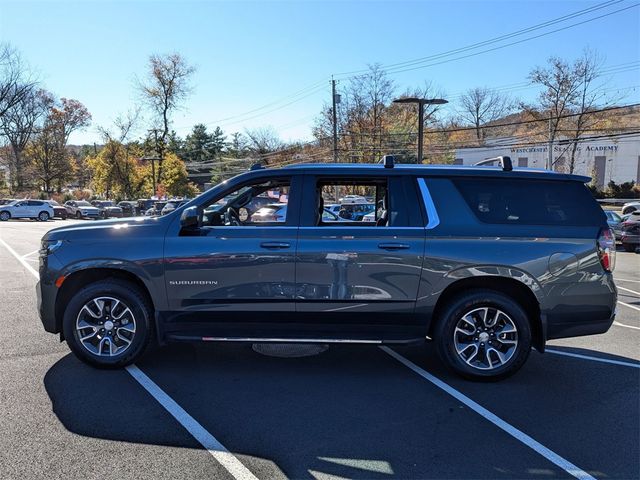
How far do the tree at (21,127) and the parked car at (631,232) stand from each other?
197ft

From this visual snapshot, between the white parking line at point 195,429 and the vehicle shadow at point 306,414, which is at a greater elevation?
the white parking line at point 195,429

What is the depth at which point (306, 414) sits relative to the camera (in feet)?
13.0

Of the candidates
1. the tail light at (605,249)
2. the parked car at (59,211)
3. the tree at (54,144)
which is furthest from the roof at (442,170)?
the tree at (54,144)

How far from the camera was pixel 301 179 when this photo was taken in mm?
4867

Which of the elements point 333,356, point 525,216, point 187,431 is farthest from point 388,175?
point 187,431

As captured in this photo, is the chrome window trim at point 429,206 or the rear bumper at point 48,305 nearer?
the chrome window trim at point 429,206

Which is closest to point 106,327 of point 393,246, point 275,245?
point 275,245

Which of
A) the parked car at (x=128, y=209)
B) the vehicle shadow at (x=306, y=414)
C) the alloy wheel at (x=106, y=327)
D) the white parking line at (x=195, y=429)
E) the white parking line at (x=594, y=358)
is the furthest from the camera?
the parked car at (x=128, y=209)

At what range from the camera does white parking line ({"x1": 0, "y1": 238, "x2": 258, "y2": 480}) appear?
312 centimetres

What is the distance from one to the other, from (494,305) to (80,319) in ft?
12.7

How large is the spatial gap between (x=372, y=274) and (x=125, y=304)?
232 centimetres

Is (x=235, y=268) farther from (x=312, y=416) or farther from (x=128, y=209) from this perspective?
(x=128, y=209)

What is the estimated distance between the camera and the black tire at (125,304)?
4.72m

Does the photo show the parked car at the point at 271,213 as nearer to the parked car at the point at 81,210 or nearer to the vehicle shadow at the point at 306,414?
the vehicle shadow at the point at 306,414
